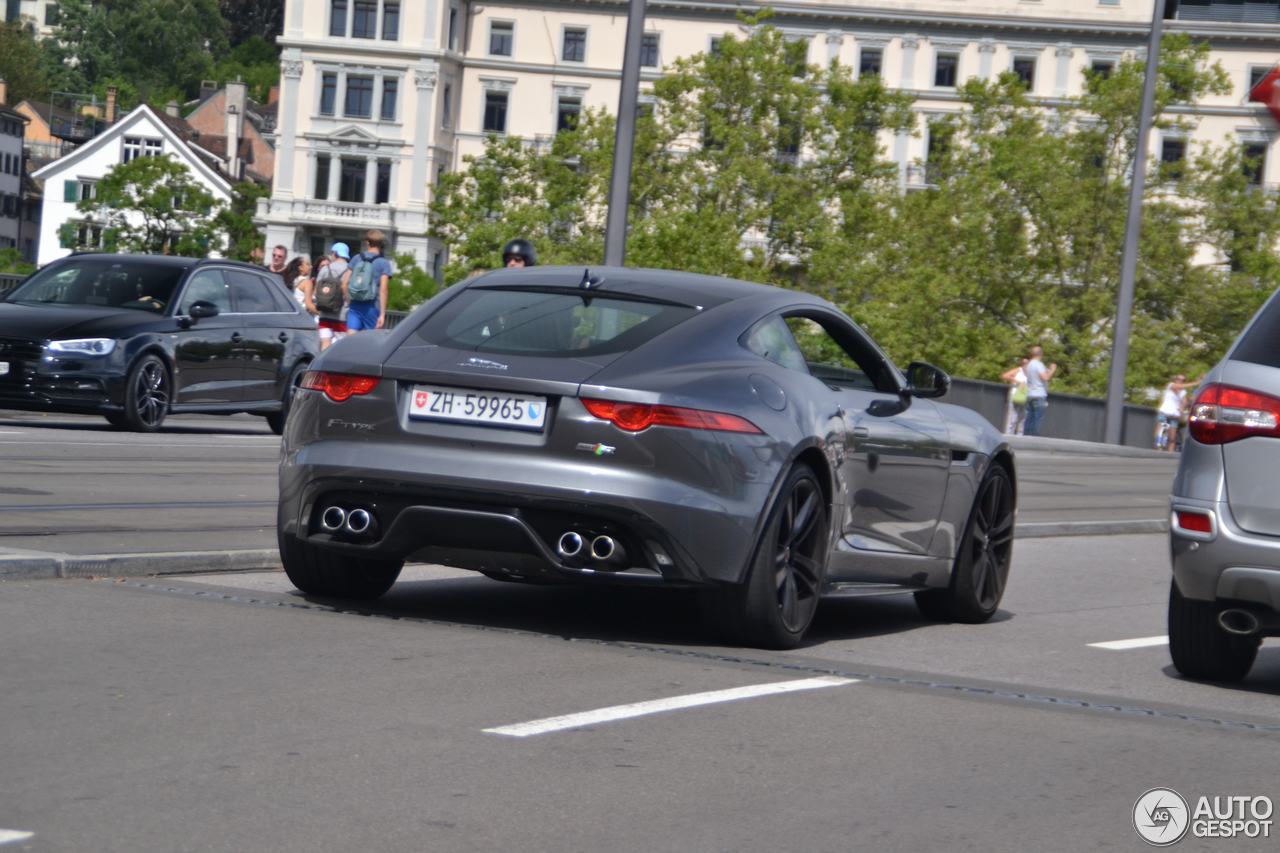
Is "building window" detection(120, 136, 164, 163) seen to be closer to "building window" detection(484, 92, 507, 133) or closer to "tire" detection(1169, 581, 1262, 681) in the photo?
"building window" detection(484, 92, 507, 133)

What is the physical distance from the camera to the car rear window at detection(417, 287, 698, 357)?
26.3ft

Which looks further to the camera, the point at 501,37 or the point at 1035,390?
the point at 501,37

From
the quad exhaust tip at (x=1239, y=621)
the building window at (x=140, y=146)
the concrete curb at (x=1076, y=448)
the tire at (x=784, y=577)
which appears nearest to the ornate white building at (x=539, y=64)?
the building window at (x=140, y=146)

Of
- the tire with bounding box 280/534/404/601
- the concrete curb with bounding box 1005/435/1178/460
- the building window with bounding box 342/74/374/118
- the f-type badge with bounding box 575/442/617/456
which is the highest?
the building window with bounding box 342/74/374/118

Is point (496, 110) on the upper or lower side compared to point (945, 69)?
lower

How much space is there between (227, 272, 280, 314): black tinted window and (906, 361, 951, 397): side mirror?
12109 mm

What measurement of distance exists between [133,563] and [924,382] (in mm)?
3406

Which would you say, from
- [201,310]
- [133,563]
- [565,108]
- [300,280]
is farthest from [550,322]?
[565,108]

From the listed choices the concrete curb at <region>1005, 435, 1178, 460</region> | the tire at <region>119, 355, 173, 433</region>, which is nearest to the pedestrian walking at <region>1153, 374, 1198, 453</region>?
the concrete curb at <region>1005, 435, 1178, 460</region>

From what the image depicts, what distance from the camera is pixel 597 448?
7660 millimetres

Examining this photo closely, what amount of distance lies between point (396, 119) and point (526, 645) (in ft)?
333

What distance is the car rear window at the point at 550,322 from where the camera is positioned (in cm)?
803

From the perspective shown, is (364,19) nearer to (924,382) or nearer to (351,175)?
(351,175)

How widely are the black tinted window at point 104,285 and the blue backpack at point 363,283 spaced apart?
142 inches
